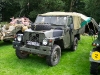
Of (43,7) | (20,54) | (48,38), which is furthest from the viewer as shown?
(43,7)

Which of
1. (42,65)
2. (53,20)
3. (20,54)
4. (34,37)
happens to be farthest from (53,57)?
(53,20)

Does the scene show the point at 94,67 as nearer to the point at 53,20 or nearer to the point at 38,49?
the point at 38,49

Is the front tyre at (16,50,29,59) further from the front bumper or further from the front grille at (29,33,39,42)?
the front grille at (29,33,39,42)

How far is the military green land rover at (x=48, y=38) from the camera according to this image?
605cm

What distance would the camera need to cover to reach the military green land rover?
605 centimetres

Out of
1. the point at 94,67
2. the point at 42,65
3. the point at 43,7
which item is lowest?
the point at 42,65

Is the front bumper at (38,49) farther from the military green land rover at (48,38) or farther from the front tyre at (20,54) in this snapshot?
the front tyre at (20,54)

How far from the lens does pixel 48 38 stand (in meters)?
6.07

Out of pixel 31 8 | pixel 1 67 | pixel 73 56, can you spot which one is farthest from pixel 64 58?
pixel 31 8

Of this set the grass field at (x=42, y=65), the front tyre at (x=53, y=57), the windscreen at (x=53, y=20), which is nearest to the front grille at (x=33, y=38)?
the front tyre at (x=53, y=57)

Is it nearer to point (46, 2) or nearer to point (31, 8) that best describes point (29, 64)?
point (46, 2)

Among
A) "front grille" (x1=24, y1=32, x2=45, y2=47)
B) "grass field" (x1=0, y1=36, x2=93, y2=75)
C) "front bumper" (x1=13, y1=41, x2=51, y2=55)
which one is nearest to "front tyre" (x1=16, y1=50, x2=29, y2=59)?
"grass field" (x1=0, y1=36, x2=93, y2=75)

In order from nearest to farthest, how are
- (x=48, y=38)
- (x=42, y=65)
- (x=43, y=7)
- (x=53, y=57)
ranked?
(x=48, y=38), (x=53, y=57), (x=42, y=65), (x=43, y=7)

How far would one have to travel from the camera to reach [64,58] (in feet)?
24.3
